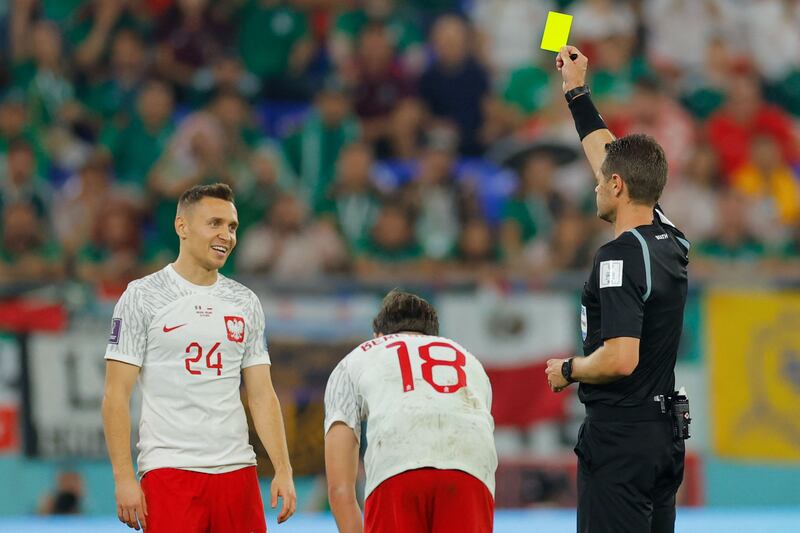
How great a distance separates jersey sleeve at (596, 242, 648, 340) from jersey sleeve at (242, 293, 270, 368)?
1.60 meters

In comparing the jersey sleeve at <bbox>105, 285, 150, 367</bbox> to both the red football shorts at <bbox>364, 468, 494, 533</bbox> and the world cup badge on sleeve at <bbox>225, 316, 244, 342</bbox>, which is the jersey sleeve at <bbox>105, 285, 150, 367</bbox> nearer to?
the world cup badge on sleeve at <bbox>225, 316, 244, 342</bbox>

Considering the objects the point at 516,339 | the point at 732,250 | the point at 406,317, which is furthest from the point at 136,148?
the point at 406,317

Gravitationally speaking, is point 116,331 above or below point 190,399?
above

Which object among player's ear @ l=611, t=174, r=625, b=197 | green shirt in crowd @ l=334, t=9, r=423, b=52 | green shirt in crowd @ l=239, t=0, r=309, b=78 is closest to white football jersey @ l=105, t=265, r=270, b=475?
player's ear @ l=611, t=174, r=625, b=197

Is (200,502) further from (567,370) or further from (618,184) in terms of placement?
(618,184)

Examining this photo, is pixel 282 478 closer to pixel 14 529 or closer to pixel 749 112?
pixel 14 529

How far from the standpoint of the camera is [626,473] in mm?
5047

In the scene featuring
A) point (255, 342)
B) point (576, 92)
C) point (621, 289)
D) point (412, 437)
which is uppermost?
point (576, 92)

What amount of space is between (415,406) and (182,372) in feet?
3.56

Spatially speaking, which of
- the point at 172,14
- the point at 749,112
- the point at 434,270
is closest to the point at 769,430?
the point at 434,270

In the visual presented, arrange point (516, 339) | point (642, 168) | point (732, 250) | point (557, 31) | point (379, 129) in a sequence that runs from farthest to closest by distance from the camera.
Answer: point (379, 129) → point (732, 250) → point (516, 339) → point (557, 31) → point (642, 168)

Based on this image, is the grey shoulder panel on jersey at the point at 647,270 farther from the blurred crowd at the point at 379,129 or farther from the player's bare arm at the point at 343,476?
the blurred crowd at the point at 379,129

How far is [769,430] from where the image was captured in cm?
1019

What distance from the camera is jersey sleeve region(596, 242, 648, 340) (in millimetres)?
4945
